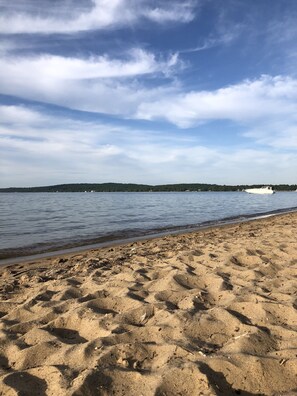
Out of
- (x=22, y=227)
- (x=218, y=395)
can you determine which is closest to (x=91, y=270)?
(x=218, y=395)

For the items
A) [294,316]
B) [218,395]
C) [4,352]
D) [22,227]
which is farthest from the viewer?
[22,227]

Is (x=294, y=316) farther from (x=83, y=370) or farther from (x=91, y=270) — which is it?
(x=91, y=270)

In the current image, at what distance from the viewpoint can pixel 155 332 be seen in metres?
3.98

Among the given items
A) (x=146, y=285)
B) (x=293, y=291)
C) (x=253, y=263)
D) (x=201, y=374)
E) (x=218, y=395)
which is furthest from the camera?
(x=253, y=263)

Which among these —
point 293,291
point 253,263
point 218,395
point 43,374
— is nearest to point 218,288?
point 293,291

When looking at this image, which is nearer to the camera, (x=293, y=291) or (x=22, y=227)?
(x=293, y=291)

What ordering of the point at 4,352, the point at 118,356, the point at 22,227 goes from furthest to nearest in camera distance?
the point at 22,227
the point at 4,352
the point at 118,356

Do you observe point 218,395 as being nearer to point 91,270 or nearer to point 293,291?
point 293,291

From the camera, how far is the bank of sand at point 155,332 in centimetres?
302

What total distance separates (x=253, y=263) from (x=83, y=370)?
518cm

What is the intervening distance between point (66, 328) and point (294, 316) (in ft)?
9.31

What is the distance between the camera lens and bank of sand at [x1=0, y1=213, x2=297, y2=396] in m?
3.02

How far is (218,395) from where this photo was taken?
281 cm

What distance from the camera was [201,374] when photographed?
3029 millimetres
